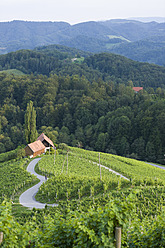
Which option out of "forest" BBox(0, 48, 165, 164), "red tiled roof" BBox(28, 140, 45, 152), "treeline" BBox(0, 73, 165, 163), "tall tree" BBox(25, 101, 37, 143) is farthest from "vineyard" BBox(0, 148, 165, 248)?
"forest" BBox(0, 48, 165, 164)

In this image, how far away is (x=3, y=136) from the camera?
80.7 metres

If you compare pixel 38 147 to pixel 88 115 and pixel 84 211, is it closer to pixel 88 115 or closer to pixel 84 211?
pixel 84 211

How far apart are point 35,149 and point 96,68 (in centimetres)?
12981

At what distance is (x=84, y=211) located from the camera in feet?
63.5

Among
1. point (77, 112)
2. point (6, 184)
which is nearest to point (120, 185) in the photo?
point (6, 184)

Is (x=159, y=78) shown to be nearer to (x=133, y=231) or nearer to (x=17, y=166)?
(x=17, y=166)

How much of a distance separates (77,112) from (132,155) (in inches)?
1145

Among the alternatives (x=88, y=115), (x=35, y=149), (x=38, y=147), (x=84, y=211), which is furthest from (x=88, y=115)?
(x=84, y=211)

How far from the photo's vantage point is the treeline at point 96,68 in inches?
5930

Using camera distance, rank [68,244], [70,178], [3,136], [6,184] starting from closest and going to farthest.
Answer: [68,244], [70,178], [6,184], [3,136]

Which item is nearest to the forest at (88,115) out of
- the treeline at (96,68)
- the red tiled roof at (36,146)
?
the red tiled roof at (36,146)

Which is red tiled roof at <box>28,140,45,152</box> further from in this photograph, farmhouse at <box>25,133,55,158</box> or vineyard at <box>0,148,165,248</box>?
vineyard at <box>0,148,165,248</box>

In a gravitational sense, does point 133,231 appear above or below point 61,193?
above

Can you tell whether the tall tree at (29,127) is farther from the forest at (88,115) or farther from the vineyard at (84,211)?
the forest at (88,115)
